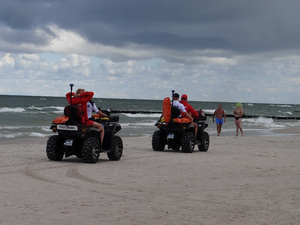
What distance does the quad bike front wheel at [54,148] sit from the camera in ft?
38.1

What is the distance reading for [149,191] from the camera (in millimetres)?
7766

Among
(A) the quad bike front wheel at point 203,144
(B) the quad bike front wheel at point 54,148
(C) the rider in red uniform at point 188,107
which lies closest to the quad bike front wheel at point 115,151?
(B) the quad bike front wheel at point 54,148

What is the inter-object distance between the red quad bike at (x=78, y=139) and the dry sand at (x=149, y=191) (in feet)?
0.93

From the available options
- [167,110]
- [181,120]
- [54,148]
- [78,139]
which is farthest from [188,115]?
[54,148]

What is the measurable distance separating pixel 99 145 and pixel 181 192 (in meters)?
4.21

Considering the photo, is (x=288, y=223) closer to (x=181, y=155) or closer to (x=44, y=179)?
(x=44, y=179)

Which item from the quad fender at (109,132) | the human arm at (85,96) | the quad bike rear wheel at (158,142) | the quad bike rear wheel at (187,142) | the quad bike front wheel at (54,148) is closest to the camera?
the human arm at (85,96)

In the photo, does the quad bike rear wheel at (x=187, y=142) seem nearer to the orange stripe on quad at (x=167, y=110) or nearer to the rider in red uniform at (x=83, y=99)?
the orange stripe on quad at (x=167, y=110)

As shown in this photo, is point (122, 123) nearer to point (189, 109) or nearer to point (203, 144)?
point (203, 144)

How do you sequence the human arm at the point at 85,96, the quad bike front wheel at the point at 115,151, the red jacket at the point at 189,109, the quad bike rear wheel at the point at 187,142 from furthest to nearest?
the red jacket at the point at 189,109 < the quad bike rear wheel at the point at 187,142 < the quad bike front wheel at the point at 115,151 < the human arm at the point at 85,96

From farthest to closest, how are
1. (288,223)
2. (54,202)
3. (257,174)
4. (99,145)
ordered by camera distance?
(99,145) < (257,174) < (54,202) < (288,223)

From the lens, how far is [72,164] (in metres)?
11.2

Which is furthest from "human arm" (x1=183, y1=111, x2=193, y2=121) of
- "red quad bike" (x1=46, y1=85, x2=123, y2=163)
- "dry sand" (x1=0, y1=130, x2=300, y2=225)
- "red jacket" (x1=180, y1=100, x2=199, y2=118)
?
"red quad bike" (x1=46, y1=85, x2=123, y2=163)

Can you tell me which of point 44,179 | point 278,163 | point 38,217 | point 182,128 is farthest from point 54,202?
point 182,128
